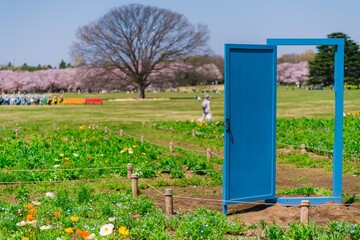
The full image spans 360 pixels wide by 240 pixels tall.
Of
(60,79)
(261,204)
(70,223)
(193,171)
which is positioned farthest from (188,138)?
(60,79)

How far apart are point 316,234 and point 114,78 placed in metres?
63.4

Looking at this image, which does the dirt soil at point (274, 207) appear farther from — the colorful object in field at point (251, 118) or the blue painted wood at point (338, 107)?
the blue painted wood at point (338, 107)

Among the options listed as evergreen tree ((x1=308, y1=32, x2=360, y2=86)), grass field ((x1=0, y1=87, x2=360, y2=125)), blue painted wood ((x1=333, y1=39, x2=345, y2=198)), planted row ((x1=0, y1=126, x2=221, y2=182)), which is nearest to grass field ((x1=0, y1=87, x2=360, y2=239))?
planted row ((x1=0, y1=126, x2=221, y2=182))

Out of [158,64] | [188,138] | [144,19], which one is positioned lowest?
[188,138]

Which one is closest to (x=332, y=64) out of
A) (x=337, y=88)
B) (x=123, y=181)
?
(x=123, y=181)

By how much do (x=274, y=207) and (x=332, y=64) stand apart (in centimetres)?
6873

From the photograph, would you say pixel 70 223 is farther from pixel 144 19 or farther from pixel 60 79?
pixel 60 79

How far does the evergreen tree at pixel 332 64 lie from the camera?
7538 cm

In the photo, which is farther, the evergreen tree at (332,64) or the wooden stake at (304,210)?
the evergreen tree at (332,64)

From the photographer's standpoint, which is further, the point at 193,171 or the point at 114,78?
the point at 114,78

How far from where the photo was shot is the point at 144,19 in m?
70.0

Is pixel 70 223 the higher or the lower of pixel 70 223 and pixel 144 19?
the lower

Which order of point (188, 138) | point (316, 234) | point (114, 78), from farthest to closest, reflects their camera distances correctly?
1. point (114, 78)
2. point (188, 138)
3. point (316, 234)

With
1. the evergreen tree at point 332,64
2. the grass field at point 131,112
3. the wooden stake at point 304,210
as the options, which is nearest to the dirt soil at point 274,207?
the wooden stake at point 304,210
